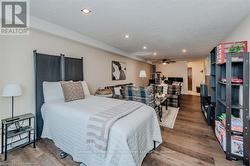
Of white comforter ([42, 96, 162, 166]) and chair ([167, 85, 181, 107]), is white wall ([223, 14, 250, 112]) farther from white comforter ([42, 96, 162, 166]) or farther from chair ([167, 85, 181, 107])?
chair ([167, 85, 181, 107])

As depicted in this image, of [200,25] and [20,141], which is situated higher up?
[200,25]

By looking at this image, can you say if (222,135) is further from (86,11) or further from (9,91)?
(9,91)

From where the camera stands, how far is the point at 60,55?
10.2 ft

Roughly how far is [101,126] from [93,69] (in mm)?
2967

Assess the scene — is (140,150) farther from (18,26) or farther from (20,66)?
(18,26)

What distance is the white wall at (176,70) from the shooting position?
9172mm

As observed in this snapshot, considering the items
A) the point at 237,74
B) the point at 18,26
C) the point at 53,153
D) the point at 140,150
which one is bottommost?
the point at 53,153

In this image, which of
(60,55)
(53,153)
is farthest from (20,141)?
(60,55)

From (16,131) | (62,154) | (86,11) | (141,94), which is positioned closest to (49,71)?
(16,131)

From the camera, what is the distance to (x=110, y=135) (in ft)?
5.05

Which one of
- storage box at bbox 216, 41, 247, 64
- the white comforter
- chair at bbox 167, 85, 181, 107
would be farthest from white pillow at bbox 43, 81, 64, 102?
→ chair at bbox 167, 85, 181, 107
